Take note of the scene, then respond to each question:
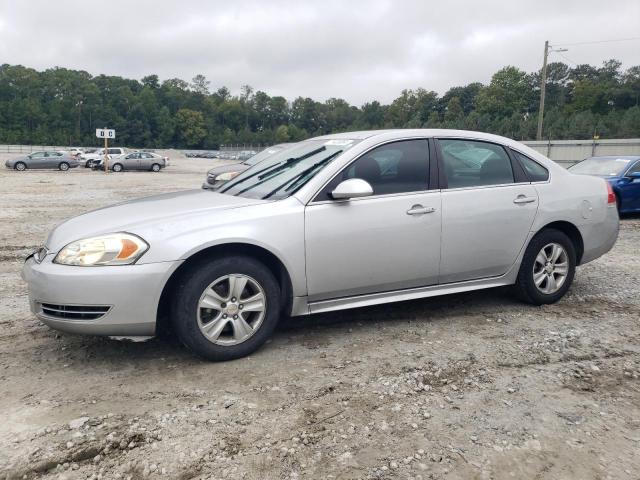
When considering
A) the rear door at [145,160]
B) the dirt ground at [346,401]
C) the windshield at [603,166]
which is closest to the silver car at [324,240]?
the dirt ground at [346,401]

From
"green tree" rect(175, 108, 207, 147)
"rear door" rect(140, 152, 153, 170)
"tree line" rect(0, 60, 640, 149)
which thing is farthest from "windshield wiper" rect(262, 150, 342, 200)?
"green tree" rect(175, 108, 207, 147)

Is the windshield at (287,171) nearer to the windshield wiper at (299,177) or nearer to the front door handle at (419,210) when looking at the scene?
the windshield wiper at (299,177)

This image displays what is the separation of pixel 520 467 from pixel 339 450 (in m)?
0.85

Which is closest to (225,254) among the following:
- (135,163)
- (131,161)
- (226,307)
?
(226,307)

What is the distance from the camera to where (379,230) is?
13.0 ft

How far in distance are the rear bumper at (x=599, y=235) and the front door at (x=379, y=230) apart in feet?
5.83

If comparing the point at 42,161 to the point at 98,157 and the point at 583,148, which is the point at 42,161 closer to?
the point at 98,157

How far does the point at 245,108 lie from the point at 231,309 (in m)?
156

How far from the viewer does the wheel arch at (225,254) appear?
137 inches

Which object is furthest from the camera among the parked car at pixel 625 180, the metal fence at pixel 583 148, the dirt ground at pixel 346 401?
the metal fence at pixel 583 148

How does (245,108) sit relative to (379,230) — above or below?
above

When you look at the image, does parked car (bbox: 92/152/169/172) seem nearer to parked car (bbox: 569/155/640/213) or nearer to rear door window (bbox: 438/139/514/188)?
parked car (bbox: 569/155/640/213)

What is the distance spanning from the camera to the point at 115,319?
10.8 ft

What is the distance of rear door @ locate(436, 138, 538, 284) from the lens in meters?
4.29
